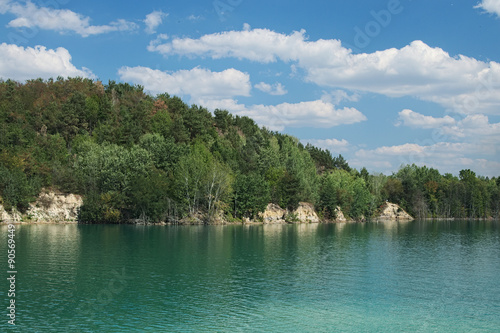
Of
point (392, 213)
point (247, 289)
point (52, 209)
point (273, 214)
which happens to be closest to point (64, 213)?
point (52, 209)

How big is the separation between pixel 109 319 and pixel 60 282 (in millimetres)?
10504

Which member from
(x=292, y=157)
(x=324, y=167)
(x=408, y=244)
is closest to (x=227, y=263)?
(x=408, y=244)

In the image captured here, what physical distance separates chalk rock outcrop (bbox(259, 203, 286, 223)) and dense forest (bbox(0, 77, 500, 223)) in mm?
2031

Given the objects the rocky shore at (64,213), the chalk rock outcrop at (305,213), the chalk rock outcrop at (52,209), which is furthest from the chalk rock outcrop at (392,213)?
the chalk rock outcrop at (52,209)

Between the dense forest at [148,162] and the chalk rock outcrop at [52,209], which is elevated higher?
the dense forest at [148,162]

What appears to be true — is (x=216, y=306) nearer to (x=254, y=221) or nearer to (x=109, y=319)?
(x=109, y=319)

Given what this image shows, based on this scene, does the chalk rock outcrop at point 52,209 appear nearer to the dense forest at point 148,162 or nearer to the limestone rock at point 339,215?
the dense forest at point 148,162

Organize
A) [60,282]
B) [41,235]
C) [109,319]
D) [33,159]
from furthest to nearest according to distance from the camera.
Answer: [33,159] → [41,235] → [60,282] → [109,319]

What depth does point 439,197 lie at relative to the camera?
6949 inches

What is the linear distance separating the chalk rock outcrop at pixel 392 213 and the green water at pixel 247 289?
109489 mm

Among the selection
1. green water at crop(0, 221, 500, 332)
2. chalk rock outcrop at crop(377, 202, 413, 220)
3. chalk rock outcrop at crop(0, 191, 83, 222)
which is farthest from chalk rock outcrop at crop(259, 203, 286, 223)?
chalk rock outcrop at crop(377, 202, 413, 220)

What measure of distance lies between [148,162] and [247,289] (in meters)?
74.1

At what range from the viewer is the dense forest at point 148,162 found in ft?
315

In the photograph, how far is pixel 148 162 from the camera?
10275 cm
